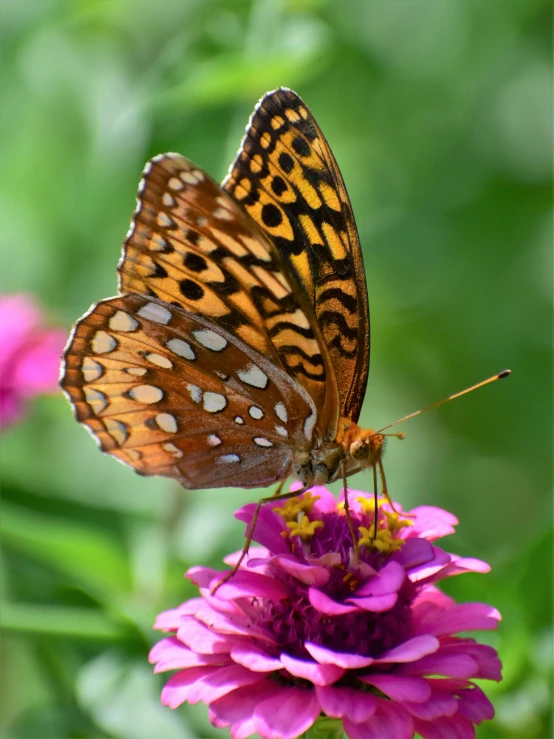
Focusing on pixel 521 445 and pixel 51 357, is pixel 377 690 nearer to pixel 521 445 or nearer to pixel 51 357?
pixel 51 357

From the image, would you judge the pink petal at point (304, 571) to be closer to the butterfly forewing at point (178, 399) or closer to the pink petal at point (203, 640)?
the pink petal at point (203, 640)

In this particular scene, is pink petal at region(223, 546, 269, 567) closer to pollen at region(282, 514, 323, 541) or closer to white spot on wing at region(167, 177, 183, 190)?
pollen at region(282, 514, 323, 541)

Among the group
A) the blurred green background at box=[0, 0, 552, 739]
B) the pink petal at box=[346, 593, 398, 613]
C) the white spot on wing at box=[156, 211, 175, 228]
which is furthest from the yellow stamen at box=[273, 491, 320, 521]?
the blurred green background at box=[0, 0, 552, 739]

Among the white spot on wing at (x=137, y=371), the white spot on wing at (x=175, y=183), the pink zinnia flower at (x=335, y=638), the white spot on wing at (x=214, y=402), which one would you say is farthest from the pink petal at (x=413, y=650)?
the white spot on wing at (x=175, y=183)

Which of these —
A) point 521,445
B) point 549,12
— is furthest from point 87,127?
point 521,445

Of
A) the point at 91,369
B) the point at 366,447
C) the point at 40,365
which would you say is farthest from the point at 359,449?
the point at 40,365

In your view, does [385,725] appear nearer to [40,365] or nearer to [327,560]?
[327,560]

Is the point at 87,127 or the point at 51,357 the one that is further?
the point at 87,127
